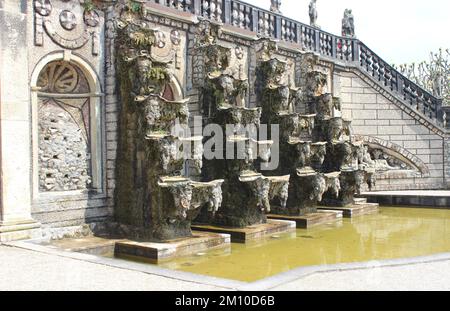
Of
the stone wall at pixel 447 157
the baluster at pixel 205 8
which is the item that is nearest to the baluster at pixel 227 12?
the baluster at pixel 205 8

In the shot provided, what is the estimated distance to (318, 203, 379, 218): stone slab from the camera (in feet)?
47.8

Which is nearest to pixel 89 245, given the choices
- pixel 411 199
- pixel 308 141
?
→ pixel 308 141

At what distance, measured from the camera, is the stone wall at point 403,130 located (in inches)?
748

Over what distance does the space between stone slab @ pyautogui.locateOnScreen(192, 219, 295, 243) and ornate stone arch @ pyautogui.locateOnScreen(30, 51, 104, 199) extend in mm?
2577

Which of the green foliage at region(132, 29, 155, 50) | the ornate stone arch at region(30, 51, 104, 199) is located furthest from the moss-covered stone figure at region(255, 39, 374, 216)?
the ornate stone arch at region(30, 51, 104, 199)

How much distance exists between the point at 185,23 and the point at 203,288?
8719 millimetres

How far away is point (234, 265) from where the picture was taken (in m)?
8.56

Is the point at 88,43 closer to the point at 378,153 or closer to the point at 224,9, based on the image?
the point at 224,9

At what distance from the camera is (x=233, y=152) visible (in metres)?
11.8

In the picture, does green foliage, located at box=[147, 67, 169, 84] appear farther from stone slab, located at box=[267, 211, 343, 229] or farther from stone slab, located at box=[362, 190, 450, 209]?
stone slab, located at box=[362, 190, 450, 209]

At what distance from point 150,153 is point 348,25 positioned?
1263 cm

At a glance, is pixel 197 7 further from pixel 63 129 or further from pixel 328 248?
pixel 328 248

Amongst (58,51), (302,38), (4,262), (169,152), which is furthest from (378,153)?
(4,262)

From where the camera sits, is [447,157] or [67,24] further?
[447,157]
